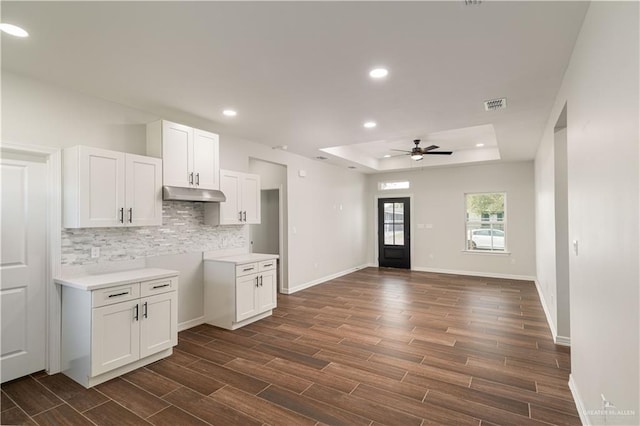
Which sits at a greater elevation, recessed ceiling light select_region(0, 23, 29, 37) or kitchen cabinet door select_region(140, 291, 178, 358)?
recessed ceiling light select_region(0, 23, 29, 37)

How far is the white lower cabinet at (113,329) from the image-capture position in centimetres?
277

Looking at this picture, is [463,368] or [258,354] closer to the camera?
[463,368]

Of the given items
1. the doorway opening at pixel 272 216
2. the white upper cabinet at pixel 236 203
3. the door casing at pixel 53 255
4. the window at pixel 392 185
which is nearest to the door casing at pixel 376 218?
the window at pixel 392 185

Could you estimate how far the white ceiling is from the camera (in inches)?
78.8

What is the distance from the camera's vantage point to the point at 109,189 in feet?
10.3

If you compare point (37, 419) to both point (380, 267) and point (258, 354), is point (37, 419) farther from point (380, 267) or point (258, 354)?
point (380, 267)

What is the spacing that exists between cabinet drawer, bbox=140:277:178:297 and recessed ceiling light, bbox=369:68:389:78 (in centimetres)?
287

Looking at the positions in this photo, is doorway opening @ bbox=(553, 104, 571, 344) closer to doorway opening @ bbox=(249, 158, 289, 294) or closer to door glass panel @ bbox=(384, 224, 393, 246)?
doorway opening @ bbox=(249, 158, 289, 294)

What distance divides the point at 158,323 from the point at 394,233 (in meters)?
6.87

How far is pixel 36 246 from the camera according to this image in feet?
9.78

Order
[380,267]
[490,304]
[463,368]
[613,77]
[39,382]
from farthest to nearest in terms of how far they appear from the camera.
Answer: [380,267] → [490,304] → [463,368] → [39,382] → [613,77]

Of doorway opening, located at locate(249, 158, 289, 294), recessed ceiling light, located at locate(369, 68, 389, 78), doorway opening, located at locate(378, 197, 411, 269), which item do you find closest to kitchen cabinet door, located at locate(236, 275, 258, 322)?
doorway opening, located at locate(249, 158, 289, 294)

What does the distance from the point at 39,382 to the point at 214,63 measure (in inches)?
125

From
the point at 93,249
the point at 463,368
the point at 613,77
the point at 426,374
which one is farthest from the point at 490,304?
the point at 93,249
